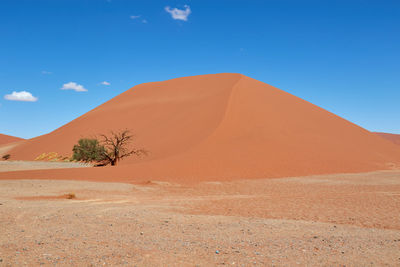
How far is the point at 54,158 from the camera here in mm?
43250

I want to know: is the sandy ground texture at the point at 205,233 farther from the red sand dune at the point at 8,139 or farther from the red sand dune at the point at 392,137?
the red sand dune at the point at 392,137

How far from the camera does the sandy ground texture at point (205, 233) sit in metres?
5.61

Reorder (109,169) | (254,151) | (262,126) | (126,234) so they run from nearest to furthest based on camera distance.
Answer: (126,234), (109,169), (254,151), (262,126)

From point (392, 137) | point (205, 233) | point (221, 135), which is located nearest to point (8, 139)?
point (221, 135)

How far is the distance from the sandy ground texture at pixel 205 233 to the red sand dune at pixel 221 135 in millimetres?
11548

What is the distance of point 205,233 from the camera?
745 cm

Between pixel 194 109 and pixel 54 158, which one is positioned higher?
pixel 194 109

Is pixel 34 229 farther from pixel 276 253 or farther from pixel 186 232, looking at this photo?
pixel 276 253

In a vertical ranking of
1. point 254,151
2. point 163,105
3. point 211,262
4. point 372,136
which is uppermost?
point 163,105

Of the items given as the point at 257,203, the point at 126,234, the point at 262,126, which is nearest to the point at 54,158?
the point at 262,126

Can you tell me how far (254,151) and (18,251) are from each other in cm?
2594

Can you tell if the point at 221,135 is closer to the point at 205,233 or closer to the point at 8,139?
the point at 205,233

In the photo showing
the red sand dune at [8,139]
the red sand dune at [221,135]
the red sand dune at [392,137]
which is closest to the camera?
the red sand dune at [221,135]

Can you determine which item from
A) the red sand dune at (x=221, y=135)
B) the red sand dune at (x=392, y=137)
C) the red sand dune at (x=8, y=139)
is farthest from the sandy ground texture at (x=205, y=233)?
the red sand dune at (x=392, y=137)
